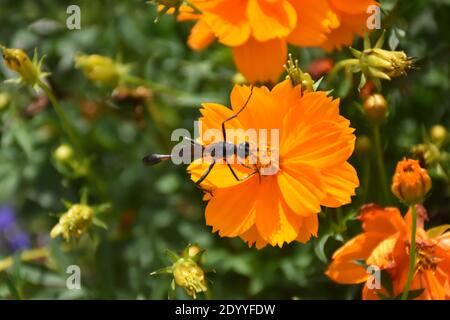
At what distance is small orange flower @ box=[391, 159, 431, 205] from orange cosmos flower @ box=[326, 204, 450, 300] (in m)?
0.11

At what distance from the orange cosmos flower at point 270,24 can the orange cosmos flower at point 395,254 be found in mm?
288

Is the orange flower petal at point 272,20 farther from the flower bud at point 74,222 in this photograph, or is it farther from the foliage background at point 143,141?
the flower bud at point 74,222

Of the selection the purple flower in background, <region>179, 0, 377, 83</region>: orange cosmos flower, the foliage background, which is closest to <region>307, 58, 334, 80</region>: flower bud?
the foliage background

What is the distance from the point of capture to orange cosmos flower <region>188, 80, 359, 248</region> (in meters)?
0.98

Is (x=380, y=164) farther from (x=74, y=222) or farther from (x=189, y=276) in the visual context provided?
(x=74, y=222)

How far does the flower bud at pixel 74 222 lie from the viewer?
1.17m

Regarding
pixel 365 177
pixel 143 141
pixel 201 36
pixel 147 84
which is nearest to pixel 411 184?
pixel 365 177

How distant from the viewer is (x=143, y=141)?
1.71 metres

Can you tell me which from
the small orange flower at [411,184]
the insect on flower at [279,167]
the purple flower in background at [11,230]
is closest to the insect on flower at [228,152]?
the insect on flower at [279,167]

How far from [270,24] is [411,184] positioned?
0.35 m

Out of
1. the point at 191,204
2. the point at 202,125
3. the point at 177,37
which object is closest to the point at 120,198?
the point at 191,204

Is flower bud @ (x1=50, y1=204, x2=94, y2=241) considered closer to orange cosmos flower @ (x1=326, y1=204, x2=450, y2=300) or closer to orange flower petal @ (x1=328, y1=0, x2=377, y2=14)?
orange cosmos flower @ (x1=326, y1=204, x2=450, y2=300)
